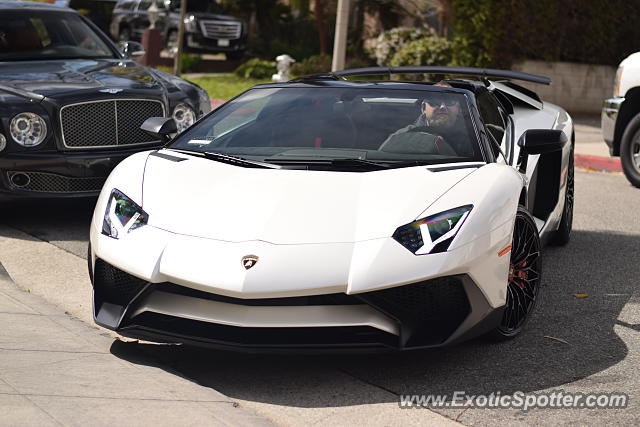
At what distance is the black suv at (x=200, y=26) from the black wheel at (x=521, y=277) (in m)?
20.1

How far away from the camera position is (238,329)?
435cm

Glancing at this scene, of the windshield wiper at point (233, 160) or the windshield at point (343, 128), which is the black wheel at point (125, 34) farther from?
the windshield wiper at point (233, 160)

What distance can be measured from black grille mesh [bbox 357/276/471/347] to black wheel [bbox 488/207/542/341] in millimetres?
649

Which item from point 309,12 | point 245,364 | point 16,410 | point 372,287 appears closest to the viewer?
point 16,410

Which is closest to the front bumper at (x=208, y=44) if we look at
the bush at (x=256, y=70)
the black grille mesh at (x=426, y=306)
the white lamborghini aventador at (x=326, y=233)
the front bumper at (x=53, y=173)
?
the bush at (x=256, y=70)

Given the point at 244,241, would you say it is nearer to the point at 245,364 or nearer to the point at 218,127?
the point at 245,364

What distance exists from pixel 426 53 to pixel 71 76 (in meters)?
11.7

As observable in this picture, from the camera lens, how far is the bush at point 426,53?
18922 millimetres

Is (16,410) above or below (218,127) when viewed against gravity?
below

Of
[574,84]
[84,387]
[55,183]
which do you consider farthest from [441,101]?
[574,84]

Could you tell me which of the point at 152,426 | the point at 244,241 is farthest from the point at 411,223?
the point at 152,426

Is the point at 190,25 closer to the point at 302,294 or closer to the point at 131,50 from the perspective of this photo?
the point at 131,50

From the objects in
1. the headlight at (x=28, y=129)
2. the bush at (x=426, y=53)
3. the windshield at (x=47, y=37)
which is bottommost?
the bush at (x=426, y=53)

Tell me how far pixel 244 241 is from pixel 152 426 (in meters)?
0.95
